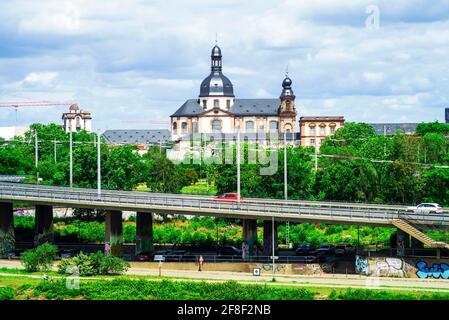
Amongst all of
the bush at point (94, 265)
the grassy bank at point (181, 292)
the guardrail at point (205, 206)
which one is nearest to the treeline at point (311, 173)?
the guardrail at point (205, 206)

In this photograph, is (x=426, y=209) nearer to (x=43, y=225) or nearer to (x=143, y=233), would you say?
(x=143, y=233)

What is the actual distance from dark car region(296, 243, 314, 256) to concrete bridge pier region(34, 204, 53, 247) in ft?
74.1

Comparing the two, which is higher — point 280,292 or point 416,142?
point 416,142

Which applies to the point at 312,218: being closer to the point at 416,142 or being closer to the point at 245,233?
the point at 245,233

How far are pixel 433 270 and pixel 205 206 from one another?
19.0m

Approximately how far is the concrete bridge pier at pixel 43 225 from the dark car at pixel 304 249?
74.1 ft

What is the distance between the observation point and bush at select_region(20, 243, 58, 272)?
274ft

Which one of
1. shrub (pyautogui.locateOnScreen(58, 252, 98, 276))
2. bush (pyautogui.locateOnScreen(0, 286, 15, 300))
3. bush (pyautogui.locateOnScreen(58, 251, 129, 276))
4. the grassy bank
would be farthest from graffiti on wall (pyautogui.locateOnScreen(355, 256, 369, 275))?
bush (pyautogui.locateOnScreen(0, 286, 15, 300))

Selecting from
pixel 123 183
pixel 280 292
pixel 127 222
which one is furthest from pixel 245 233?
pixel 123 183

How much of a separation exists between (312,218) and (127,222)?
40.8 metres

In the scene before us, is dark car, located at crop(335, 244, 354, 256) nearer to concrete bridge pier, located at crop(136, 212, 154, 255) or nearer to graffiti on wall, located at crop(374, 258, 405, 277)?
graffiti on wall, located at crop(374, 258, 405, 277)

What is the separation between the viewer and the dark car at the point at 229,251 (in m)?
91.8

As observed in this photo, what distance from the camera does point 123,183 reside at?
132 metres

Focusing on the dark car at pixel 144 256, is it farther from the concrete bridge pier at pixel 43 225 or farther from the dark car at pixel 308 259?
the dark car at pixel 308 259
